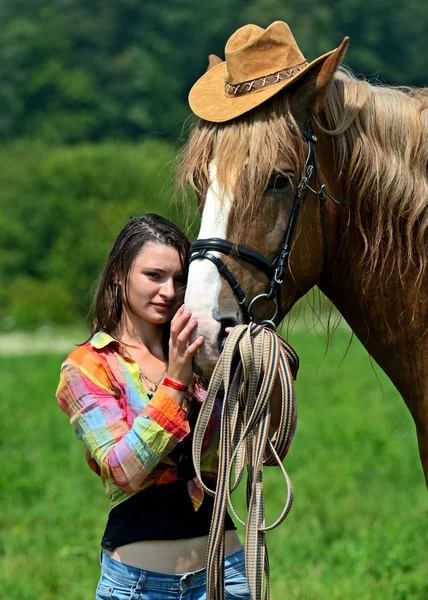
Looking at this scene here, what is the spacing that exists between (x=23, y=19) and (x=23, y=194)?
100ft

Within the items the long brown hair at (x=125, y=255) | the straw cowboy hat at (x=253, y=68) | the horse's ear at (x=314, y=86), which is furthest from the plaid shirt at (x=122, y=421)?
the horse's ear at (x=314, y=86)

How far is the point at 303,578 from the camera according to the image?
5.27 meters

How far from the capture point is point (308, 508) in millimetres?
7020

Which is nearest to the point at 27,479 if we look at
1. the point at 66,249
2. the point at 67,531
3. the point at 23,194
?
the point at 67,531

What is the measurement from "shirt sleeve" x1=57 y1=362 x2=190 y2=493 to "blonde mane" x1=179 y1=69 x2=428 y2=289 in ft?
2.19

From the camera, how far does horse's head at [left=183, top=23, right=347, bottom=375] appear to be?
2.49 meters

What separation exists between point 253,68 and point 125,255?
0.74 meters

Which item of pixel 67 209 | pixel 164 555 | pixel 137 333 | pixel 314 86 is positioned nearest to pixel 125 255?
pixel 137 333

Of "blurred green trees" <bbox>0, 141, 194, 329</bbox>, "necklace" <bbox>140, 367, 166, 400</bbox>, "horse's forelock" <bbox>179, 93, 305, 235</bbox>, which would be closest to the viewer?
"horse's forelock" <bbox>179, 93, 305, 235</bbox>

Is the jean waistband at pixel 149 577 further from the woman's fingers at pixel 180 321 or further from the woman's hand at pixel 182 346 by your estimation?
the woman's fingers at pixel 180 321

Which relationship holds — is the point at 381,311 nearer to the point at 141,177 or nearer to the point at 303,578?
the point at 303,578

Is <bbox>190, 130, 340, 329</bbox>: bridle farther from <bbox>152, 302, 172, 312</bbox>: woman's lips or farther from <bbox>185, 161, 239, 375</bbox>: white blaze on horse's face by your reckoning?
<bbox>152, 302, 172, 312</bbox>: woman's lips

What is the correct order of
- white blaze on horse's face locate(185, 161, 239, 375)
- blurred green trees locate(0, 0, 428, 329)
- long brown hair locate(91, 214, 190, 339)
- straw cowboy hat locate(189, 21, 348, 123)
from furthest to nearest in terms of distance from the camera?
blurred green trees locate(0, 0, 428, 329)
long brown hair locate(91, 214, 190, 339)
straw cowboy hat locate(189, 21, 348, 123)
white blaze on horse's face locate(185, 161, 239, 375)

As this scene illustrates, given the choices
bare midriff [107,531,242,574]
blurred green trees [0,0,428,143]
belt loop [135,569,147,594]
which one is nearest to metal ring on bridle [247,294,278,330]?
bare midriff [107,531,242,574]
